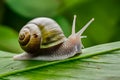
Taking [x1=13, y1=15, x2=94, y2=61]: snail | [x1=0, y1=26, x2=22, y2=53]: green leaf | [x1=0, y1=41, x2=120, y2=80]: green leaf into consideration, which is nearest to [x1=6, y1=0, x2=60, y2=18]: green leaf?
[x1=0, y1=26, x2=22, y2=53]: green leaf

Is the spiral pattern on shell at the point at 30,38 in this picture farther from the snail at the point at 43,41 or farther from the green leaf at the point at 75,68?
the green leaf at the point at 75,68

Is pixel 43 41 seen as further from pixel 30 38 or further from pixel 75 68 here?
pixel 75 68

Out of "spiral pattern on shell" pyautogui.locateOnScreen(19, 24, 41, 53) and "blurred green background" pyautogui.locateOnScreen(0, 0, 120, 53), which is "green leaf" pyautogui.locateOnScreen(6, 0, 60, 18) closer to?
"blurred green background" pyautogui.locateOnScreen(0, 0, 120, 53)

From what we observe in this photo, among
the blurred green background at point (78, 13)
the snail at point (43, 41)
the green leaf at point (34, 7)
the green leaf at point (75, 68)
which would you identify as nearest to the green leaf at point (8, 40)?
the blurred green background at point (78, 13)

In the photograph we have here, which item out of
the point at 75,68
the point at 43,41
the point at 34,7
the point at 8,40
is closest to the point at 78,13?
the point at 34,7

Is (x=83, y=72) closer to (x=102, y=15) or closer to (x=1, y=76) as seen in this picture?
(x=1, y=76)

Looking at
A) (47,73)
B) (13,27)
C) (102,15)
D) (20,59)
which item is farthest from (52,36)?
(13,27)
